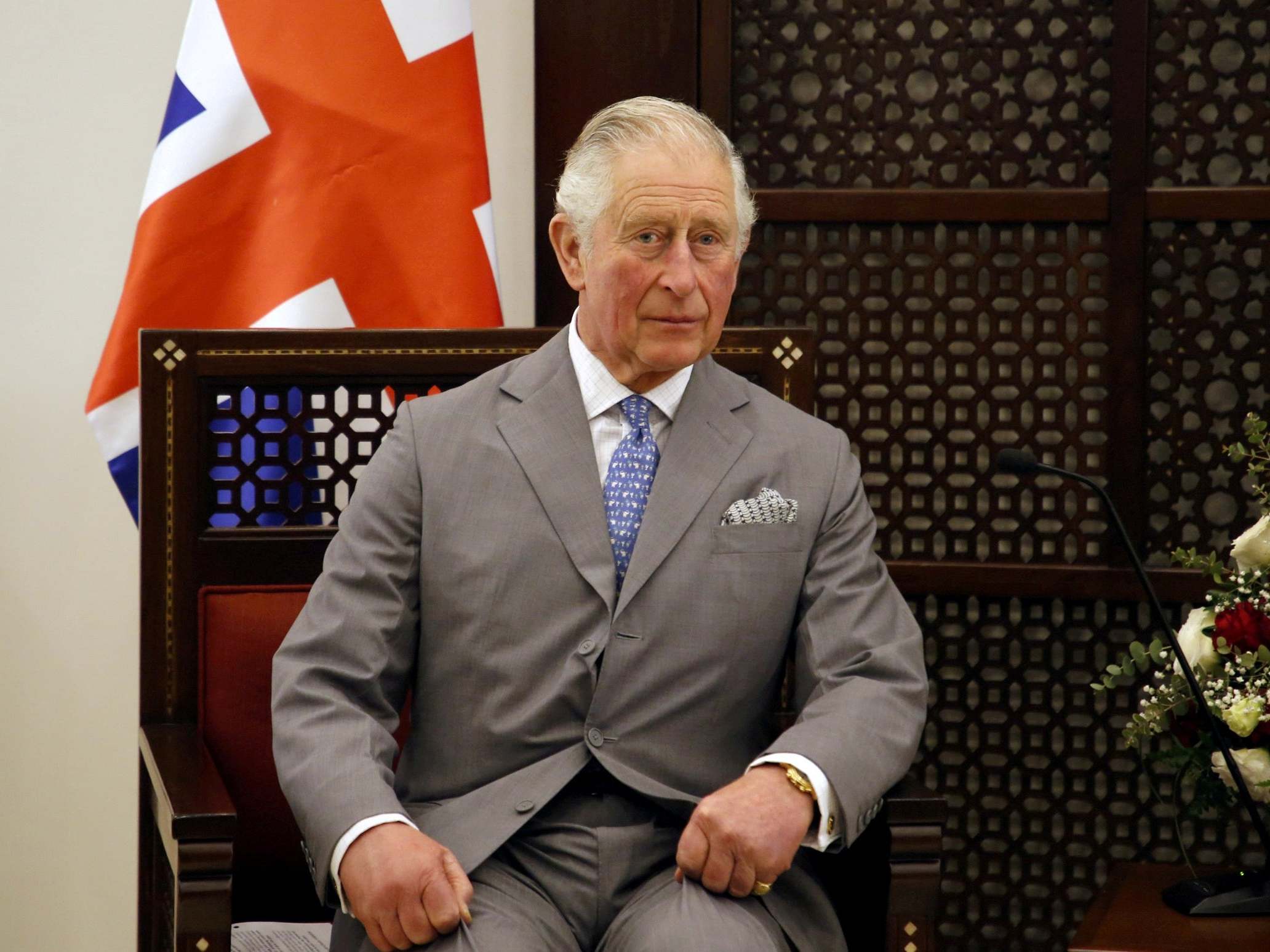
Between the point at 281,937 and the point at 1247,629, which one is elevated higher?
the point at 1247,629

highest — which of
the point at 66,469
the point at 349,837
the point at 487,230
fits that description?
the point at 487,230

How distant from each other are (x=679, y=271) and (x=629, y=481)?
11.0 inches

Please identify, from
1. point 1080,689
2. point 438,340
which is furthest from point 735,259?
point 1080,689

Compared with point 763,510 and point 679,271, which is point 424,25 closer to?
point 679,271

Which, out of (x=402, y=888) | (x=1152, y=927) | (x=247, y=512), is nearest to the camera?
(x=402, y=888)

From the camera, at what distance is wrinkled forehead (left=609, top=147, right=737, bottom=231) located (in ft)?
6.08

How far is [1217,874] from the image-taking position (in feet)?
6.93

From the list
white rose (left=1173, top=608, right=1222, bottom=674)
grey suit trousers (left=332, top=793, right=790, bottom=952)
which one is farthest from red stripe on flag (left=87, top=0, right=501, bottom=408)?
white rose (left=1173, top=608, right=1222, bottom=674)

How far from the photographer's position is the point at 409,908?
1.61 m

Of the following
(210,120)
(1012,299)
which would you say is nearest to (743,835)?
(210,120)

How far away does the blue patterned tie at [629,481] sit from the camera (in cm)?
189

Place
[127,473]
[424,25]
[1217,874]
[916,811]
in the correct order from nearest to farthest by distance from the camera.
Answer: [916,811] < [1217,874] < [127,473] < [424,25]

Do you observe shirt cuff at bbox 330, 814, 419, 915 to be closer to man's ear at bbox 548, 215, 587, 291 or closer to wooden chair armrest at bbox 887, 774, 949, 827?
wooden chair armrest at bbox 887, 774, 949, 827

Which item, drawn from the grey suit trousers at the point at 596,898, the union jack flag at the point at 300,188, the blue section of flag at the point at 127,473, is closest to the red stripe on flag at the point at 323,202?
the union jack flag at the point at 300,188
